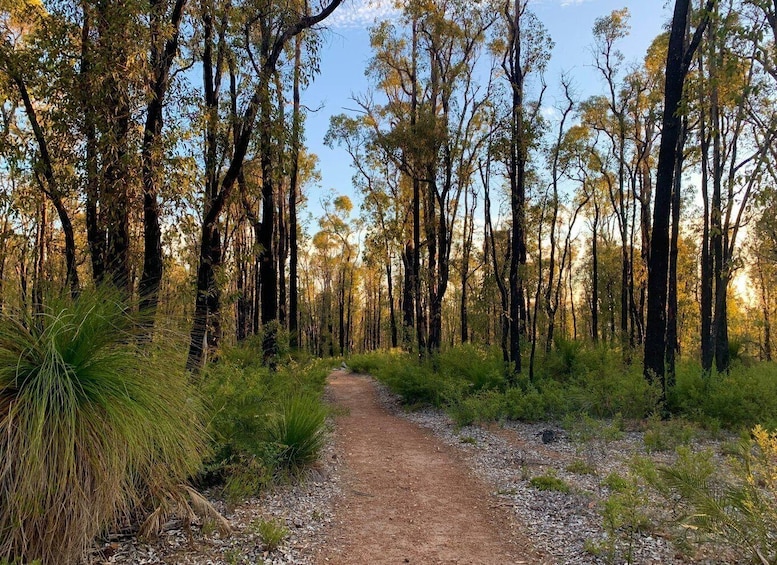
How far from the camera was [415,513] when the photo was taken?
493 centimetres

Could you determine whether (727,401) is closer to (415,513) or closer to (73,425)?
(415,513)

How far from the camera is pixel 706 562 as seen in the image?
3365mm

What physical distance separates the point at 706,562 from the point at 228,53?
7913mm

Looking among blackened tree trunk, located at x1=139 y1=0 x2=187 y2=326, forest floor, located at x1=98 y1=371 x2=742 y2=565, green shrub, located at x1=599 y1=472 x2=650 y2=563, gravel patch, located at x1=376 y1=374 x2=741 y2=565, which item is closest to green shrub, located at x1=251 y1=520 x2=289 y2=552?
forest floor, located at x1=98 y1=371 x2=742 y2=565

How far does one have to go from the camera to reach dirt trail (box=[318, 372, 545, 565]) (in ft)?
13.1

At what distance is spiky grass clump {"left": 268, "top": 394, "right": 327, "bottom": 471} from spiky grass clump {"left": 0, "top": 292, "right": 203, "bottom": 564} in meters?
2.25

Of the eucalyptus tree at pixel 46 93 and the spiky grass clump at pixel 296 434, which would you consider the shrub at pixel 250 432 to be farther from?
the eucalyptus tree at pixel 46 93

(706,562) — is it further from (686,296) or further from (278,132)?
(686,296)

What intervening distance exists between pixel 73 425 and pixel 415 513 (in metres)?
3.42

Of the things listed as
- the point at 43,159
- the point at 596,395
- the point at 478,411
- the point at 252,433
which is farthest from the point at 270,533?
the point at 596,395

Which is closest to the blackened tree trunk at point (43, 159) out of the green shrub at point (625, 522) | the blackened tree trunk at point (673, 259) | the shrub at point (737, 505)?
the green shrub at point (625, 522)

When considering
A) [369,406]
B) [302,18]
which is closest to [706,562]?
[302,18]

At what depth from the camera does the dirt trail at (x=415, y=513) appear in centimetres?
400

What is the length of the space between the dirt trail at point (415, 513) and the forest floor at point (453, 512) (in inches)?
0.7
